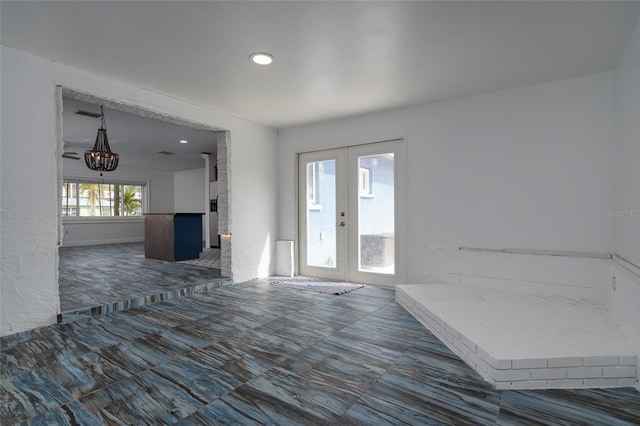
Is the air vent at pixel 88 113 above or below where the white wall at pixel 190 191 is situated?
above

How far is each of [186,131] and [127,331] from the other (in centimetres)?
411

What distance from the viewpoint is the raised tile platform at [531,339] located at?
194 centimetres

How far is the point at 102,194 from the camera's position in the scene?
32.9 feet

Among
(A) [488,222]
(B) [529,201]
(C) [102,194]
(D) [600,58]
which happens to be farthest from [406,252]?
(C) [102,194]

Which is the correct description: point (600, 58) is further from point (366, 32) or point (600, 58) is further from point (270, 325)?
point (270, 325)

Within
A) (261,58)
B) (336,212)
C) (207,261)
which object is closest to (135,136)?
(207,261)

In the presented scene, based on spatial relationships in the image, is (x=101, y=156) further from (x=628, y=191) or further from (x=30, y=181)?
(x=628, y=191)

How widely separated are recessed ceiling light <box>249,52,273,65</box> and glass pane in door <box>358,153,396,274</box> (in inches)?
83.3

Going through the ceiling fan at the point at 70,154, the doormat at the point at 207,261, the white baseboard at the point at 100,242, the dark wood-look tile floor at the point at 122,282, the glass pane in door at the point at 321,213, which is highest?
the ceiling fan at the point at 70,154

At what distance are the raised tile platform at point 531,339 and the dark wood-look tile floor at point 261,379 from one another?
0.09 m

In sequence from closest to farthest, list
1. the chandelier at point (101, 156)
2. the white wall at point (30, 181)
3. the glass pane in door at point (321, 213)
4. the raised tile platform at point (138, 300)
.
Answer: the white wall at point (30, 181) < the raised tile platform at point (138, 300) < the chandelier at point (101, 156) < the glass pane in door at point (321, 213)

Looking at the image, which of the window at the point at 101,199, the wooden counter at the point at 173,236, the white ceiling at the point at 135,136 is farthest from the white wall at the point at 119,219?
the wooden counter at the point at 173,236

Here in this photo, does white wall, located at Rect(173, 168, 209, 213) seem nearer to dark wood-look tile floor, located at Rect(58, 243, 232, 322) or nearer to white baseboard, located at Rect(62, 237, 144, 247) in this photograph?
white baseboard, located at Rect(62, 237, 144, 247)

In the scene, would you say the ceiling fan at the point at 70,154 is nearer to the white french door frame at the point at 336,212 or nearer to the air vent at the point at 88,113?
the air vent at the point at 88,113
